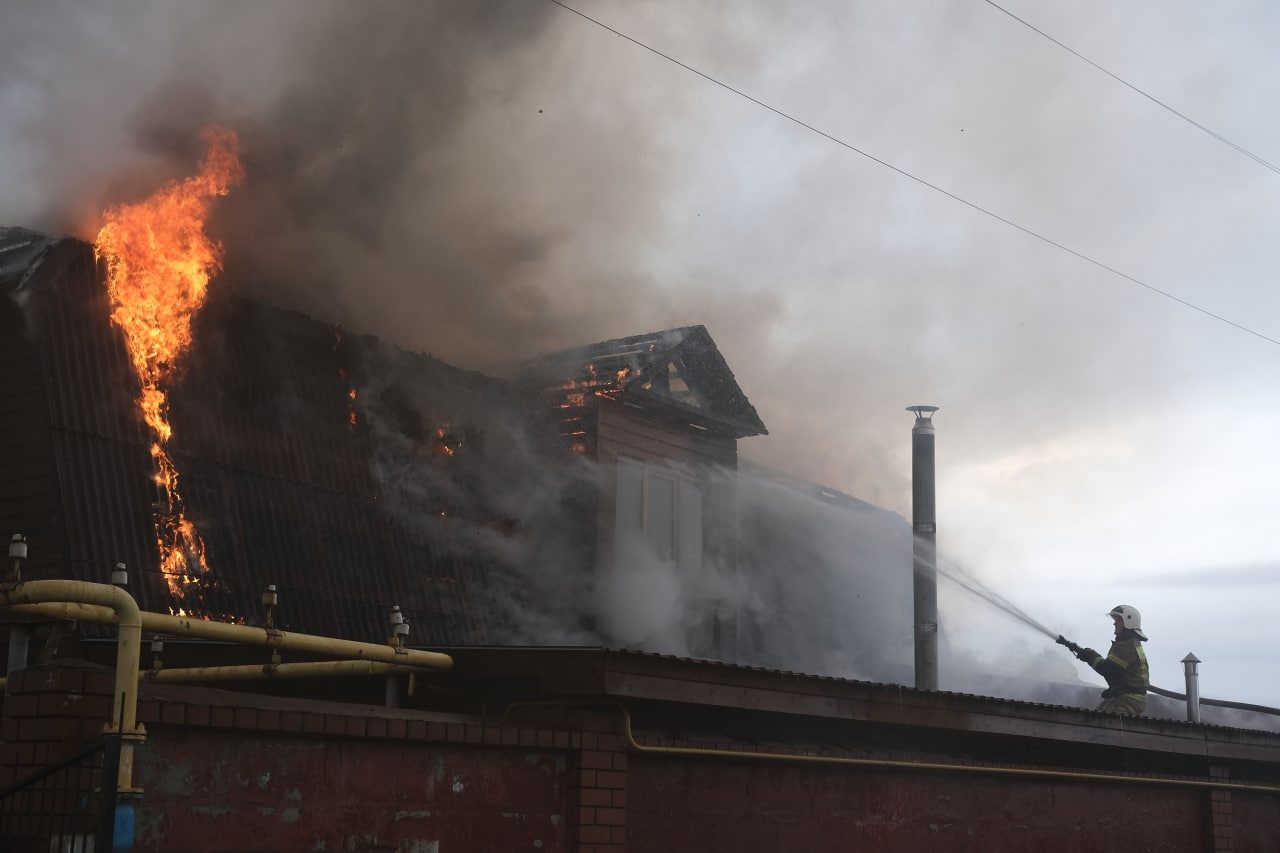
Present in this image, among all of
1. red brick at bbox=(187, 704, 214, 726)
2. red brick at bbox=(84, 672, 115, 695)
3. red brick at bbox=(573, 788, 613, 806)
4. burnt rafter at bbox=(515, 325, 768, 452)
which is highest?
burnt rafter at bbox=(515, 325, 768, 452)

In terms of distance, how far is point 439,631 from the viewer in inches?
564

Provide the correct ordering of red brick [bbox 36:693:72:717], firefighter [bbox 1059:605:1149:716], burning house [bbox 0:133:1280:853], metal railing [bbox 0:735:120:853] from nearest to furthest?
metal railing [bbox 0:735:120:853], red brick [bbox 36:693:72:717], burning house [bbox 0:133:1280:853], firefighter [bbox 1059:605:1149:716]

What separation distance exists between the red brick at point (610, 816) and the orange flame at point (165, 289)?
17.4 ft

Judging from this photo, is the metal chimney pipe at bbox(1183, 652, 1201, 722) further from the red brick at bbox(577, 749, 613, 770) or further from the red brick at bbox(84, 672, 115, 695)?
the red brick at bbox(84, 672, 115, 695)

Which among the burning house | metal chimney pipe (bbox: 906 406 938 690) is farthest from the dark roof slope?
metal chimney pipe (bbox: 906 406 938 690)

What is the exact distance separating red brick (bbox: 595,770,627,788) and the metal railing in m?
3.25

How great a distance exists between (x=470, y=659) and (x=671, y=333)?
11007 mm

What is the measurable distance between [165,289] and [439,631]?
4.54 meters

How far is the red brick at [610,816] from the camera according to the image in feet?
26.5

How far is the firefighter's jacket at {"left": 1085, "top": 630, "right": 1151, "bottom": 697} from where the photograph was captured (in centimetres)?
1568

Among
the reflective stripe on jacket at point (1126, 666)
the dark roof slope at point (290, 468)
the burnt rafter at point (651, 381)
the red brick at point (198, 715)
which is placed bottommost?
the red brick at point (198, 715)

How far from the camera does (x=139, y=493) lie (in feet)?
38.9

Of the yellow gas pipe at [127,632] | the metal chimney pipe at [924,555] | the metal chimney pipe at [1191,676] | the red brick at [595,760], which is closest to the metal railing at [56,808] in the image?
the yellow gas pipe at [127,632]

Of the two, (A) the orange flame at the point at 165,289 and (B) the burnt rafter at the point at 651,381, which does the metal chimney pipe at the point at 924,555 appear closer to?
(B) the burnt rafter at the point at 651,381
